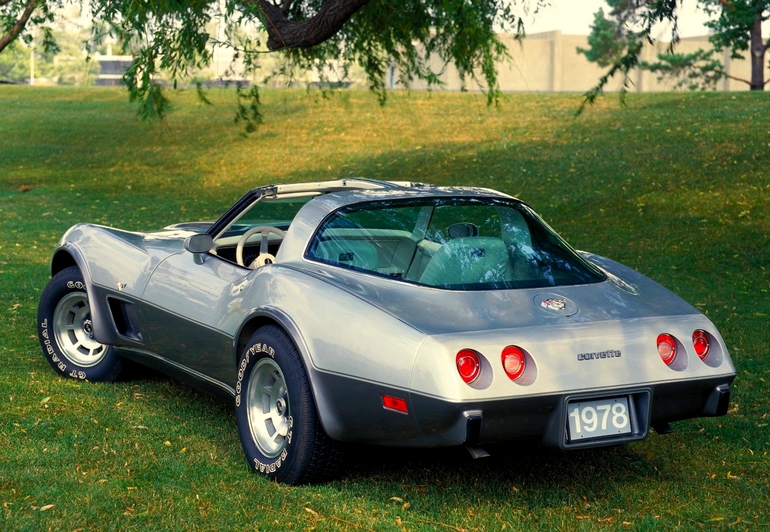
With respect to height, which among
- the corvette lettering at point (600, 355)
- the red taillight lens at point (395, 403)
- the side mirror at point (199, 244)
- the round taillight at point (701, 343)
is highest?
the side mirror at point (199, 244)

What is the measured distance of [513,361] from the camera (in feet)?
13.2

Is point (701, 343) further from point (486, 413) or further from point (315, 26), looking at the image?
point (315, 26)

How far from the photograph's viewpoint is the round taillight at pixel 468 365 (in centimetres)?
393

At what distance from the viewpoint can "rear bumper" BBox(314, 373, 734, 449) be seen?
394 cm

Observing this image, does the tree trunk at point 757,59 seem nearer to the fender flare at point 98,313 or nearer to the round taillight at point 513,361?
the fender flare at point 98,313

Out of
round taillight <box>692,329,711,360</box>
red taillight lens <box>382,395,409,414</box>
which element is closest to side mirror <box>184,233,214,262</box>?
red taillight lens <box>382,395,409,414</box>

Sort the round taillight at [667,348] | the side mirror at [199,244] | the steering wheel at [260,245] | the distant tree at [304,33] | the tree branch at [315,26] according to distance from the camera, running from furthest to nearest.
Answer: the tree branch at [315,26] < the distant tree at [304,33] < the steering wheel at [260,245] < the side mirror at [199,244] < the round taillight at [667,348]

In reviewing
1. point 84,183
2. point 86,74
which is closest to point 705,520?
point 86,74

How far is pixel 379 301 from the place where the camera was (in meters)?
→ 4.26

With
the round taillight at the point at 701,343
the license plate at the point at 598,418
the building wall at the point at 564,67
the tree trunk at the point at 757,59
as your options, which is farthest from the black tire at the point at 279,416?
the building wall at the point at 564,67

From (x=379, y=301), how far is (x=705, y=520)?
5.25 ft

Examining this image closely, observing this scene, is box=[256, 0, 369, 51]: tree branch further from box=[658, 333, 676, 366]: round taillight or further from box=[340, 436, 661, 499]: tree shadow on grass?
box=[658, 333, 676, 366]: round taillight

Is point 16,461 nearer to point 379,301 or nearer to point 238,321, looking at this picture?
point 238,321

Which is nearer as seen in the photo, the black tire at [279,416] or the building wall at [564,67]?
the black tire at [279,416]
